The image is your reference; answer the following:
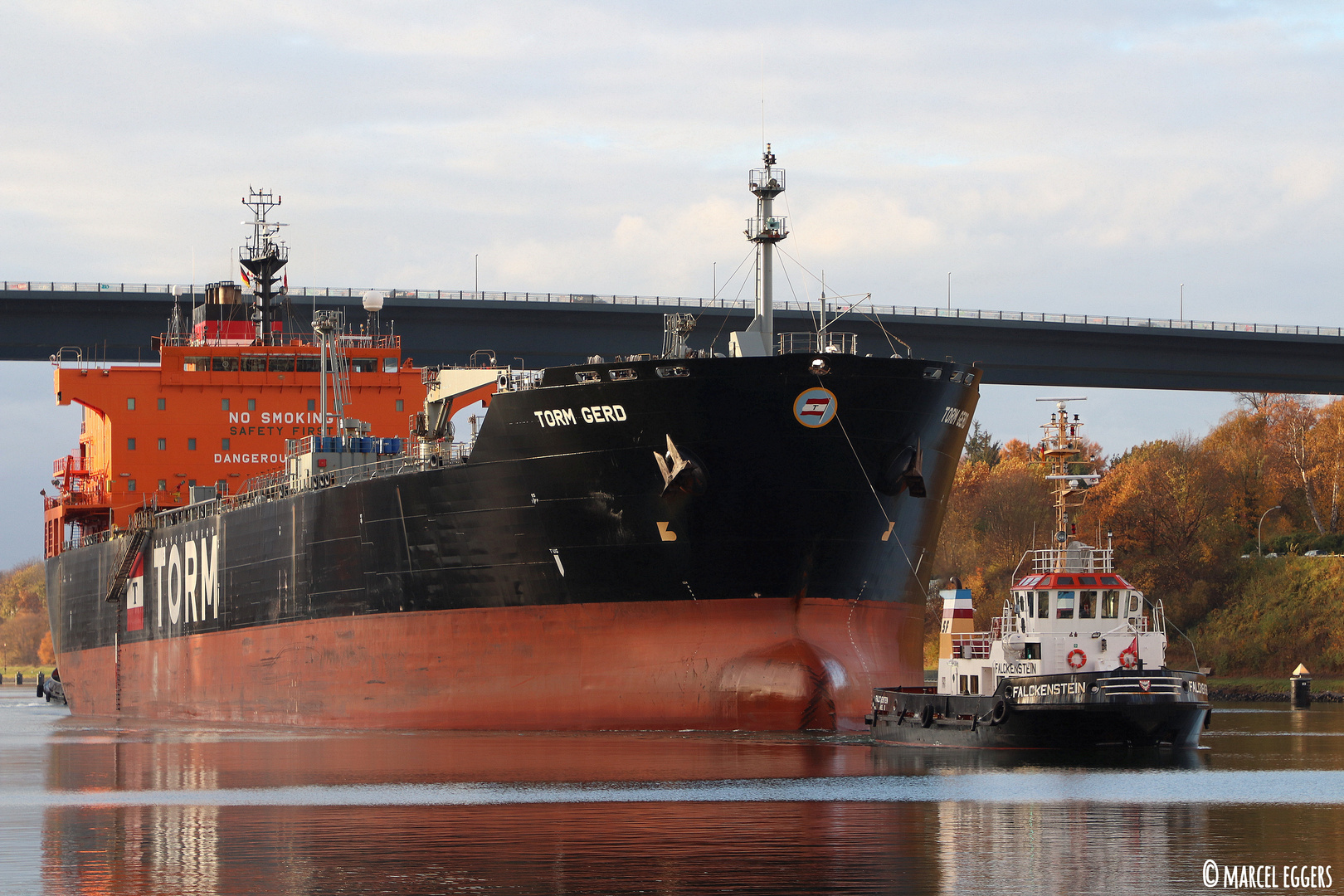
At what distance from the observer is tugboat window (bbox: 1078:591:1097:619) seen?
27.4 m

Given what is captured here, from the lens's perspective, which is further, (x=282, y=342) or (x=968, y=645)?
(x=282, y=342)

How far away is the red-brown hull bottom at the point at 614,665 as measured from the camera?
29.0m

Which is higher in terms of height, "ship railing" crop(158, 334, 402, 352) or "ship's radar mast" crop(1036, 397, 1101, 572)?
"ship railing" crop(158, 334, 402, 352)

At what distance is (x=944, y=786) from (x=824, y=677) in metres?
7.71

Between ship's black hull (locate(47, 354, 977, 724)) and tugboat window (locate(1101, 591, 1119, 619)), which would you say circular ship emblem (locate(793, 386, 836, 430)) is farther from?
tugboat window (locate(1101, 591, 1119, 619))

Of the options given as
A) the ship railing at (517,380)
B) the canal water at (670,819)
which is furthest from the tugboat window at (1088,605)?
the ship railing at (517,380)

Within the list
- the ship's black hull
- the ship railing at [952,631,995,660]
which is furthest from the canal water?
the ship's black hull

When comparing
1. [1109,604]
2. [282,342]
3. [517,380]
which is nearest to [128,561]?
[282,342]

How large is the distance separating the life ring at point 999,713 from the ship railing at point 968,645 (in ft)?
6.91

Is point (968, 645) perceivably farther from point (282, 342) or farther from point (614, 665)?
point (282, 342)

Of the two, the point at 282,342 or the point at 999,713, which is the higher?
the point at 282,342

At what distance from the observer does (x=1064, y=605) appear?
2739 cm

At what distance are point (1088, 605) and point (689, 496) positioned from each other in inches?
281

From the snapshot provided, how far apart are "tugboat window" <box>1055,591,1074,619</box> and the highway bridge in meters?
29.5
